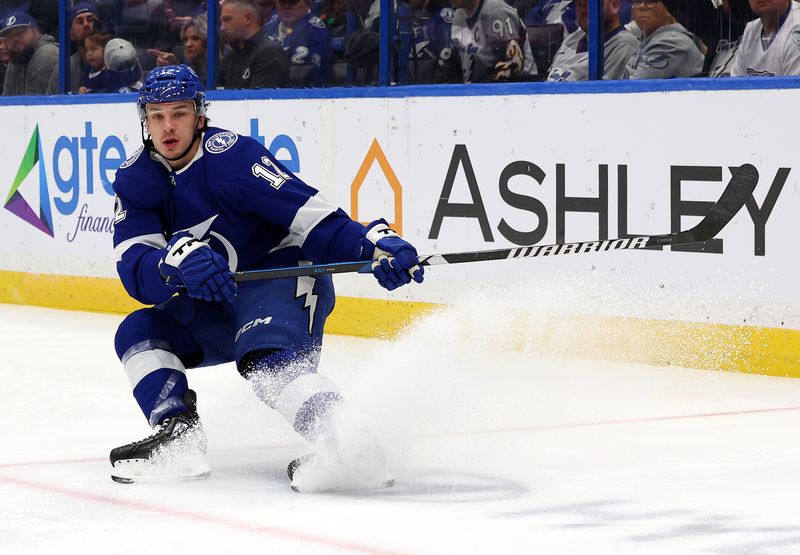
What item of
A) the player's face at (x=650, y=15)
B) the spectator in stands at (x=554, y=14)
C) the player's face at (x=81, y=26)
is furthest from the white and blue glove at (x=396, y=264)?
the player's face at (x=81, y=26)

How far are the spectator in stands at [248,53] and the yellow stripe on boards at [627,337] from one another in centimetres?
116

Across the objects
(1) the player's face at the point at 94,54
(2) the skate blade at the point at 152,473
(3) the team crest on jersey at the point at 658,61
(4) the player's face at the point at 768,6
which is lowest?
(2) the skate blade at the point at 152,473

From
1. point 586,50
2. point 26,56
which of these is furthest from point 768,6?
point 26,56

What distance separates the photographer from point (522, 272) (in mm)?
6273

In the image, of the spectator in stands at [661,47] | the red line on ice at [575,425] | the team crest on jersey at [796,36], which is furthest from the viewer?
the spectator in stands at [661,47]

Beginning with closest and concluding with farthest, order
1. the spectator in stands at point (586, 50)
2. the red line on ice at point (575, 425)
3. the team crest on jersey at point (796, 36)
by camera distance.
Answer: the red line on ice at point (575, 425) → the team crest on jersey at point (796, 36) → the spectator in stands at point (586, 50)

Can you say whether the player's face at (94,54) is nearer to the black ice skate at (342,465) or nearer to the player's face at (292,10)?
the player's face at (292,10)

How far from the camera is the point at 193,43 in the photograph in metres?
7.68

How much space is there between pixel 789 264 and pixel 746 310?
9.4 inches

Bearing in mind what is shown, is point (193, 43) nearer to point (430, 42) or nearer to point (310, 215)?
point (430, 42)

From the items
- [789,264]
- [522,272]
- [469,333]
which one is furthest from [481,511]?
[469,333]

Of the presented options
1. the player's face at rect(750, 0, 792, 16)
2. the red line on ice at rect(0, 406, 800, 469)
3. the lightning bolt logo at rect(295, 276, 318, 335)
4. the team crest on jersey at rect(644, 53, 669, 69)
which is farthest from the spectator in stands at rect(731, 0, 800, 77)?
the lightning bolt logo at rect(295, 276, 318, 335)

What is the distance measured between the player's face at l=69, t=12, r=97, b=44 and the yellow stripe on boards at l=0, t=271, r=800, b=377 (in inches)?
92.4

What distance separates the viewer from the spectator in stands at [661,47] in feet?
19.0
